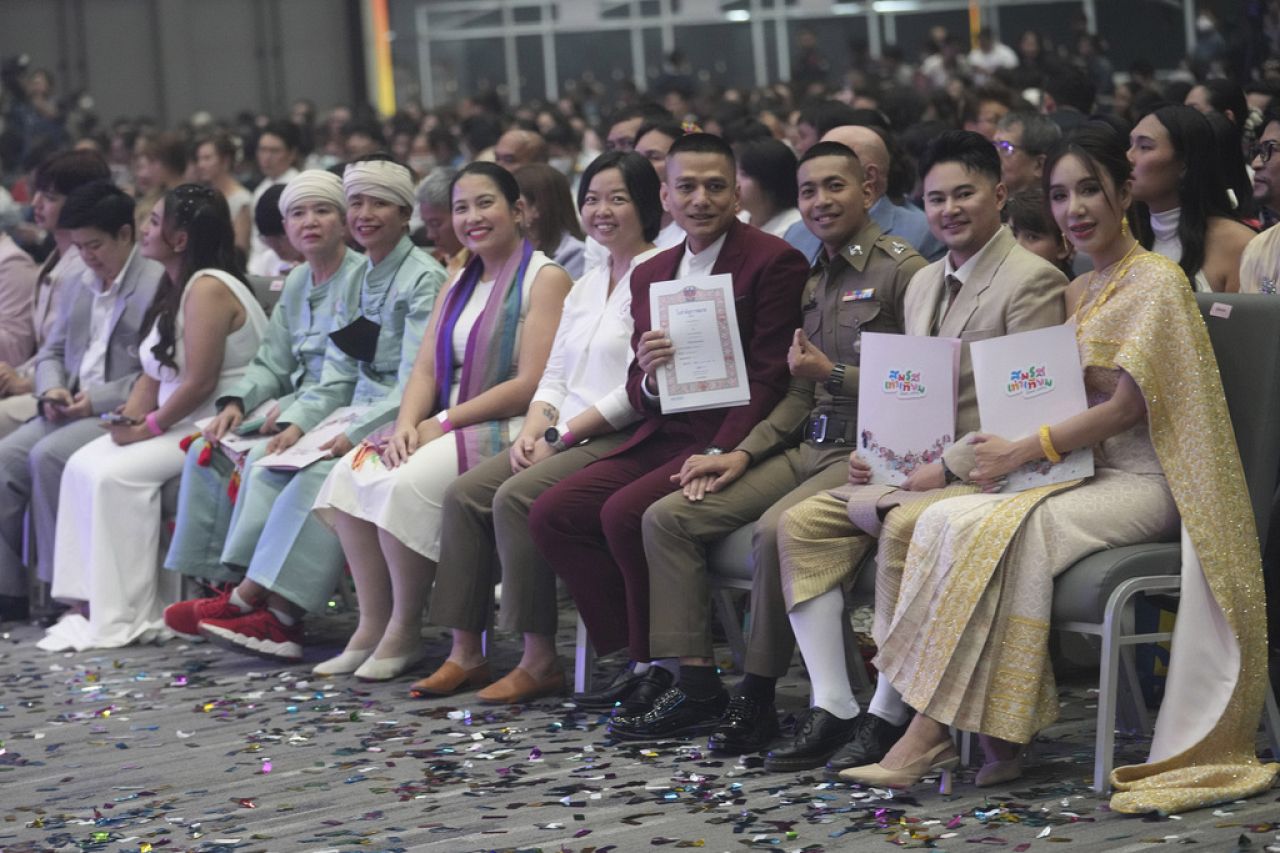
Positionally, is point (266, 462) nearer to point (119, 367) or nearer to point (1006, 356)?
point (119, 367)

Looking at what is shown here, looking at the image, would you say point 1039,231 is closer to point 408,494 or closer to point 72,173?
point 408,494

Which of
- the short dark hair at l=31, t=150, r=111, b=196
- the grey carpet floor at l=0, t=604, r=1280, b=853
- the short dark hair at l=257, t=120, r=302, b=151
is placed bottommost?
the grey carpet floor at l=0, t=604, r=1280, b=853

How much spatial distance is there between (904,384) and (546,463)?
124 centimetres

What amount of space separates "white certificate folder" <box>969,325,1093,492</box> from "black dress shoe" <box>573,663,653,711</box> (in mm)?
1274

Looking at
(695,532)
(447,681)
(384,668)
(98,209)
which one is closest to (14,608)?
(98,209)

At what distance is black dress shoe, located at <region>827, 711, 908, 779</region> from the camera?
371cm

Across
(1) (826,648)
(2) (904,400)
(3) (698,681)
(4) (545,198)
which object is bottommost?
(3) (698,681)

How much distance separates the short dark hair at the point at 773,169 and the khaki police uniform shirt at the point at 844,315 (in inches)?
43.8

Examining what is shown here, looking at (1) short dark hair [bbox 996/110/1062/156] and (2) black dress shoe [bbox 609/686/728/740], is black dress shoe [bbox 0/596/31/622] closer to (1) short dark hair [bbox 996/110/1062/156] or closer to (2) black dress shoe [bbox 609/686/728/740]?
(2) black dress shoe [bbox 609/686/728/740]

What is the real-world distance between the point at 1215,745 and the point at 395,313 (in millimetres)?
3044

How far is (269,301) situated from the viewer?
6363mm

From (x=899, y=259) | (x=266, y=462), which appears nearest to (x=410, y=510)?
(x=266, y=462)

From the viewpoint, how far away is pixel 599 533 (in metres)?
4.53

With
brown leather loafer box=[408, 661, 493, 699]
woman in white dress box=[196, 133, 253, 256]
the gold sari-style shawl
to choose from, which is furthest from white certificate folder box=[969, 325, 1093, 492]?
woman in white dress box=[196, 133, 253, 256]
